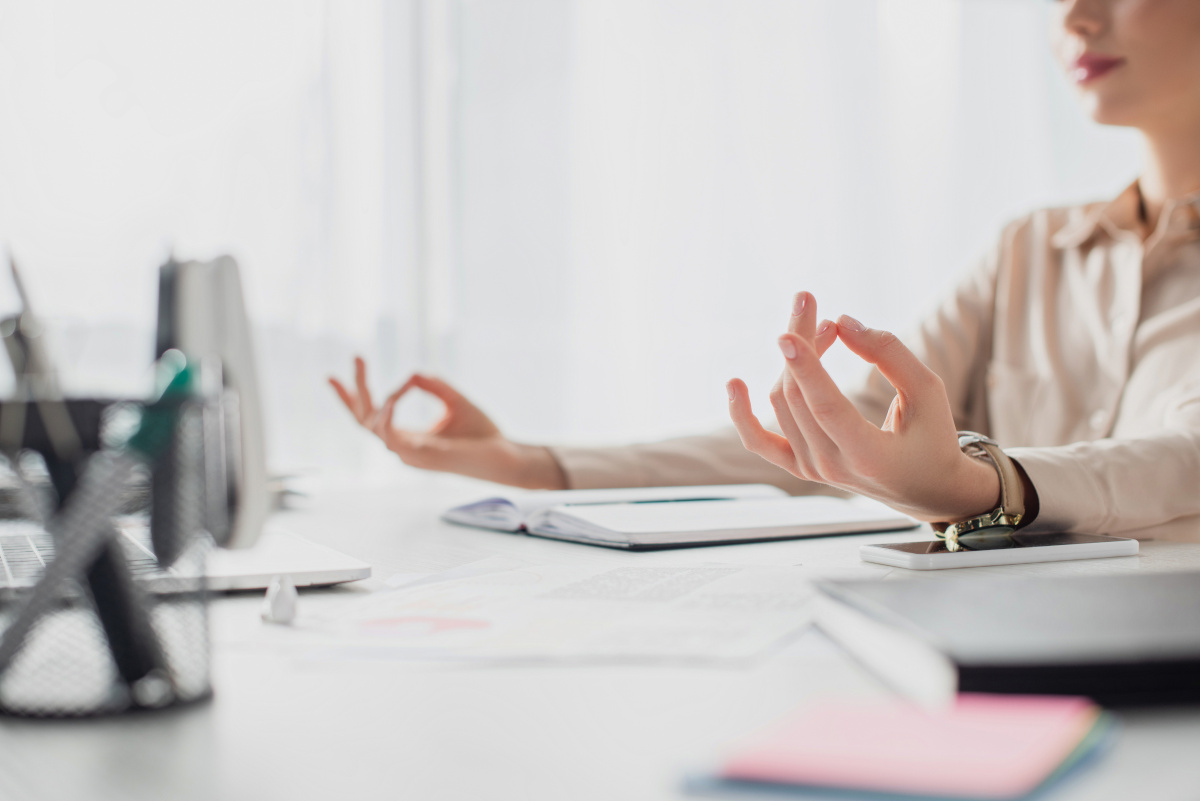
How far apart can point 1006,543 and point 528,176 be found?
1577 millimetres

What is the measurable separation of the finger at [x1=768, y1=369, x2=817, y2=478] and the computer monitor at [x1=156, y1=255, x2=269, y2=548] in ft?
1.09

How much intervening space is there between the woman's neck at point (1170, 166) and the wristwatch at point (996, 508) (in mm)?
718

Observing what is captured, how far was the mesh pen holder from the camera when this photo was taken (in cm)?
35

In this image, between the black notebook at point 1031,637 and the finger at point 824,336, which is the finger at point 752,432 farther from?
the black notebook at point 1031,637

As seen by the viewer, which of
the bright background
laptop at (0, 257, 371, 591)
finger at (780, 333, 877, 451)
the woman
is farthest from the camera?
the bright background

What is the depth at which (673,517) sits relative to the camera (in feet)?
2.79

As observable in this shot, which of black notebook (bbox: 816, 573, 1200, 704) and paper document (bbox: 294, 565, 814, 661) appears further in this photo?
paper document (bbox: 294, 565, 814, 661)

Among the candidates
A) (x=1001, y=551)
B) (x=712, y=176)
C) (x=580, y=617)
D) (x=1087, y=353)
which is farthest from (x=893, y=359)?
(x=712, y=176)

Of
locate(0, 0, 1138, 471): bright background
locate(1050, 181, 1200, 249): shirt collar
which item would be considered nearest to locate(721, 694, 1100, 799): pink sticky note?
locate(1050, 181, 1200, 249): shirt collar

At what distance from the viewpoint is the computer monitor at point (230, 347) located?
0.43 metres

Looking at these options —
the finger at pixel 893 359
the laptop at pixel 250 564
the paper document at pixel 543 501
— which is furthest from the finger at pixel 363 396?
the finger at pixel 893 359

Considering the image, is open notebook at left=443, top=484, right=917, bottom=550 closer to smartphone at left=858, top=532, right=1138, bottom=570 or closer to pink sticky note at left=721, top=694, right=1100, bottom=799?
smartphone at left=858, top=532, right=1138, bottom=570

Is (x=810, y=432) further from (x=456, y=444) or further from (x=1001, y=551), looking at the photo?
(x=456, y=444)

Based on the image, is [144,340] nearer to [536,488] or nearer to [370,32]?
[370,32]
